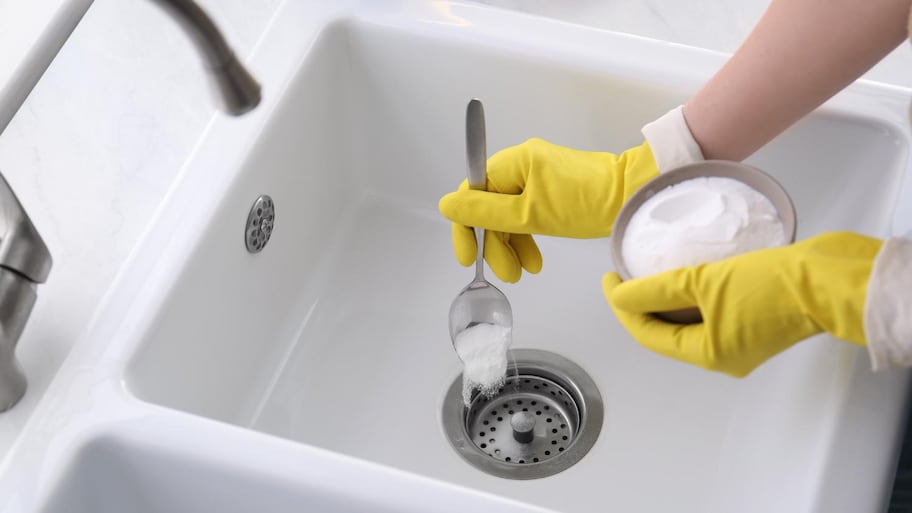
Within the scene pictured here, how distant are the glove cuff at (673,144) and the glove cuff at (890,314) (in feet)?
0.62

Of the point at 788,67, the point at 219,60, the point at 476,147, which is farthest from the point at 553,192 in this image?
the point at 219,60

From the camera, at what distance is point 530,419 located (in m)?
0.82

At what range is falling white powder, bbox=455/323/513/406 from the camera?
0.83 metres

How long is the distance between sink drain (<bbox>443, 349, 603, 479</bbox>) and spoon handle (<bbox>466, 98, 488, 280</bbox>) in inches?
5.7

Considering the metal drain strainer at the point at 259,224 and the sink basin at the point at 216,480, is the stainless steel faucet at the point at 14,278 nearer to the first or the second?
the sink basin at the point at 216,480

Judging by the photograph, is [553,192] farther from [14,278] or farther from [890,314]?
[14,278]

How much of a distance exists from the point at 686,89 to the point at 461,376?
32 centimetres

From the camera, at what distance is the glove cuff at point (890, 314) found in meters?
0.55

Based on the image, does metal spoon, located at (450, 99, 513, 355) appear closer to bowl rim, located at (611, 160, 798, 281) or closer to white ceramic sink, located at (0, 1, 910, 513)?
white ceramic sink, located at (0, 1, 910, 513)

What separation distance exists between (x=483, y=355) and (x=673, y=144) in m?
0.24

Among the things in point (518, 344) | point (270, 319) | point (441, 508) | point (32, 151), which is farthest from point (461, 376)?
point (32, 151)

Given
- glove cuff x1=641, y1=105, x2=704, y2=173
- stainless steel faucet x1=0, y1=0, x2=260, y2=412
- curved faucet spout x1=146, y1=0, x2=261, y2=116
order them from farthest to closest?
glove cuff x1=641, y1=105, x2=704, y2=173 → stainless steel faucet x1=0, y1=0, x2=260, y2=412 → curved faucet spout x1=146, y1=0, x2=261, y2=116

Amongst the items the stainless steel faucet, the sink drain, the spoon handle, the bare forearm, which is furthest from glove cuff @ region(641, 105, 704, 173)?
the stainless steel faucet

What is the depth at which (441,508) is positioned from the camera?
585 mm
